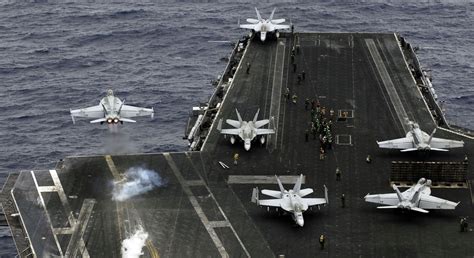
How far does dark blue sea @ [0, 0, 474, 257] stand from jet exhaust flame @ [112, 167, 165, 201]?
19205 millimetres

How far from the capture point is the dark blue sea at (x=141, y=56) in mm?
137375

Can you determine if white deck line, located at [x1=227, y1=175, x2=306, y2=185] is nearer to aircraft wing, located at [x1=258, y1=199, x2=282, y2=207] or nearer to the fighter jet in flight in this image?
aircraft wing, located at [x1=258, y1=199, x2=282, y2=207]

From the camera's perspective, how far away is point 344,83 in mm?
128875

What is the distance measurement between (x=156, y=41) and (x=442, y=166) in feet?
269

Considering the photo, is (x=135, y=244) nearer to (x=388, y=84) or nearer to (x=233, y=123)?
(x=233, y=123)

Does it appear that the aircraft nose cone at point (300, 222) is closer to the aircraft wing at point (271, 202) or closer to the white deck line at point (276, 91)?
the aircraft wing at point (271, 202)

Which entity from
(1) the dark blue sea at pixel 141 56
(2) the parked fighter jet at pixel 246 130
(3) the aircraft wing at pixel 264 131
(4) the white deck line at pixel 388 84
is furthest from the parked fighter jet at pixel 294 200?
(1) the dark blue sea at pixel 141 56

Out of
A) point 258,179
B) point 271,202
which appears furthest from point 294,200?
point 258,179

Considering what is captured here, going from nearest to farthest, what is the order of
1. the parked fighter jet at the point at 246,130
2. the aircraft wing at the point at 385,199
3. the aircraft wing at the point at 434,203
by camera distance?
the aircraft wing at the point at 434,203 < the aircraft wing at the point at 385,199 < the parked fighter jet at the point at 246,130

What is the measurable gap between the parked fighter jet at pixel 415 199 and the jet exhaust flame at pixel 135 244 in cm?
2223

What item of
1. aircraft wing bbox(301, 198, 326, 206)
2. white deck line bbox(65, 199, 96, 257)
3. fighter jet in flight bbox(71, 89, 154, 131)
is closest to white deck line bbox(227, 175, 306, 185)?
aircraft wing bbox(301, 198, 326, 206)

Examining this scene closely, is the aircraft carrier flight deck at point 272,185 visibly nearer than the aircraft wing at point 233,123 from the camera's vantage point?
Yes

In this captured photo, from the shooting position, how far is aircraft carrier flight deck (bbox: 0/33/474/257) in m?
90.7

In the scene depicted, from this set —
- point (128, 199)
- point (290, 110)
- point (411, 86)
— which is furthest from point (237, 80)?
point (128, 199)
